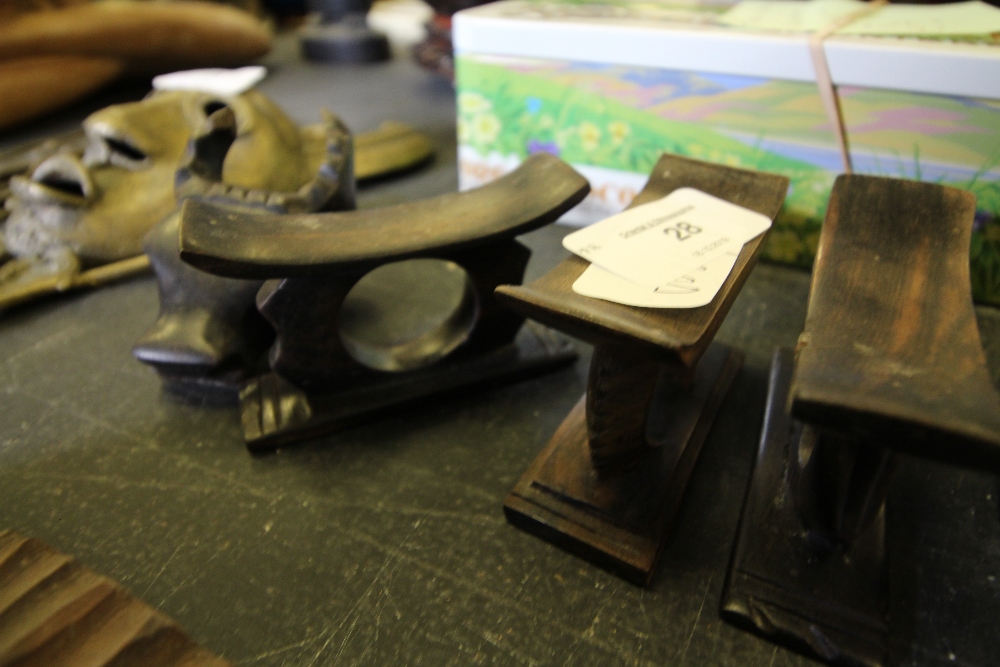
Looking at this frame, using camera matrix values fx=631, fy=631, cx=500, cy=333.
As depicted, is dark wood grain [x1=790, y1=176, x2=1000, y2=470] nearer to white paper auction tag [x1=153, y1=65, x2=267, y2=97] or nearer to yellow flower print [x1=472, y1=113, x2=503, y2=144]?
yellow flower print [x1=472, y1=113, x2=503, y2=144]

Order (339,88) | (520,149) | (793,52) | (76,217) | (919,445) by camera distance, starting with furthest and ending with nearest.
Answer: (339,88) < (520,149) < (76,217) < (793,52) < (919,445)

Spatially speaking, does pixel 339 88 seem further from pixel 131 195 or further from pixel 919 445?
pixel 919 445

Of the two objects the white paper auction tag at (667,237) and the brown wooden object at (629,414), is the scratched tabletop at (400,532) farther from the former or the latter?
the white paper auction tag at (667,237)

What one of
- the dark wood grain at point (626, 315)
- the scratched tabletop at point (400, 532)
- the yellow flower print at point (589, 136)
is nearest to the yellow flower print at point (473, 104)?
the yellow flower print at point (589, 136)

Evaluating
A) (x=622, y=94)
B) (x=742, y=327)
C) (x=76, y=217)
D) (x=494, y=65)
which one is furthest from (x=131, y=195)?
(x=742, y=327)

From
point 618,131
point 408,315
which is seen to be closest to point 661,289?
point 408,315

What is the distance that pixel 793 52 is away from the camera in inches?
35.0

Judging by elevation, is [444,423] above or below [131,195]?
Answer: below

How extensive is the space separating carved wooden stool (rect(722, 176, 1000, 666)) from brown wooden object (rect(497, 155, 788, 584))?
0.07 meters

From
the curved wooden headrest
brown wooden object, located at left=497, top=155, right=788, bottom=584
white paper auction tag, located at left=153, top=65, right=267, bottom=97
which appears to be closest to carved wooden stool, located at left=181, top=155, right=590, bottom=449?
the curved wooden headrest

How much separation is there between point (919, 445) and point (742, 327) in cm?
53

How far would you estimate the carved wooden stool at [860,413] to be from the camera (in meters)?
0.41

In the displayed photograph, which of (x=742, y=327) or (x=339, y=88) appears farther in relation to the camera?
(x=339, y=88)

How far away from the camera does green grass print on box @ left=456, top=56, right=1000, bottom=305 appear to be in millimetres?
928
